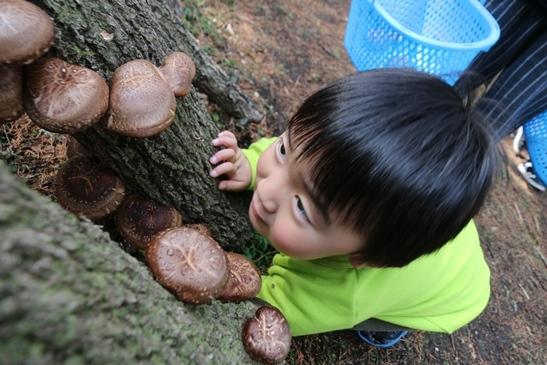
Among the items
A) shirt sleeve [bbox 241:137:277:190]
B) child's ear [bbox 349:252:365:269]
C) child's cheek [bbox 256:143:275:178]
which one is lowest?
shirt sleeve [bbox 241:137:277:190]

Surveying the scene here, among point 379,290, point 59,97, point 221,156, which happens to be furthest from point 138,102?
point 379,290

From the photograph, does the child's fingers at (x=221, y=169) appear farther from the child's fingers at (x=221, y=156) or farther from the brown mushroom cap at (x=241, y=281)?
the brown mushroom cap at (x=241, y=281)

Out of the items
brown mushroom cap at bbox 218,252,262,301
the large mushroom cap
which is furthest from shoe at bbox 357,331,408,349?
the large mushroom cap

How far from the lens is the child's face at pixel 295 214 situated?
206 cm

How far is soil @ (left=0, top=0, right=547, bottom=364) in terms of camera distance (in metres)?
3.21

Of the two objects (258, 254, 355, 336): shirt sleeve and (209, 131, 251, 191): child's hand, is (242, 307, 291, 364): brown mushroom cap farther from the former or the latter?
(209, 131, 251, 191): child's hand

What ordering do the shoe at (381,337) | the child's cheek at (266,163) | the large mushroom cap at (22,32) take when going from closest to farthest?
the large mushroom cap at (22,32), the child's cheek at (266,163), the shoe at (381,337)

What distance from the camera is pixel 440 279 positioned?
2.78 metres

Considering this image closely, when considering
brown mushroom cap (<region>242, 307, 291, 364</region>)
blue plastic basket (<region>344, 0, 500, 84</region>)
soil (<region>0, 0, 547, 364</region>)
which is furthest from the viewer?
blue plastic basket (<region>344, 0, 500, 84</region>)

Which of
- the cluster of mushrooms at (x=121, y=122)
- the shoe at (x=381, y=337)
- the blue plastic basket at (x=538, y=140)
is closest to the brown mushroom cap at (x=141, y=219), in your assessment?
the cluster of mushrooms at (x=121, y=122)

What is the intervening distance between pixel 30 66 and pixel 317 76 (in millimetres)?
4276

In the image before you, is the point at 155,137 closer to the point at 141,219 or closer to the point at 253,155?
the point at 141,219

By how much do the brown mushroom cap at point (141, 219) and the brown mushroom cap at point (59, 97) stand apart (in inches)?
30.9

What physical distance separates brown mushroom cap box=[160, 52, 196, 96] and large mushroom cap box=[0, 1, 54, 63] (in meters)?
0.62
